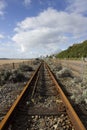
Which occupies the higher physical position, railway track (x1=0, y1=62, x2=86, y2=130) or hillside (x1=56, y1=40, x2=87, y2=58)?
hillside (x1=56, y1=40, x2=87, y2=58)

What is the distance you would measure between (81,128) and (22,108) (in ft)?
10.7

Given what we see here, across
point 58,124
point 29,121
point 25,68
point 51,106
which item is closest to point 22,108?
point 51,106

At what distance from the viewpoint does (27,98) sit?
33.3ft

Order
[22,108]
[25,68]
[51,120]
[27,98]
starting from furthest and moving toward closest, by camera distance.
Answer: [25,68] < [27,98] < [22,108] < [51,120]

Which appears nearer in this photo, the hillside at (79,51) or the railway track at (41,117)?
the railway track at (41,117)

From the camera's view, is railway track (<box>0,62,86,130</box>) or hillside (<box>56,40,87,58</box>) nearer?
railway track (<box>0,62,86,130</box>)

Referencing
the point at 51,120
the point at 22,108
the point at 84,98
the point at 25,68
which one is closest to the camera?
the point at 51,120

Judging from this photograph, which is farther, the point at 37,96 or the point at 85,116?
the point at 37,96

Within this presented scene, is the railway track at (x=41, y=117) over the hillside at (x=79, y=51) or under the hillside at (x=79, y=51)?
under

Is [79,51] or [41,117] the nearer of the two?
[41,117]

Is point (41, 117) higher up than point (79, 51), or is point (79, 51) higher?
point (79, 51)

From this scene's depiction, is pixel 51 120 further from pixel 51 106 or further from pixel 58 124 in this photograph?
pixel 51 106

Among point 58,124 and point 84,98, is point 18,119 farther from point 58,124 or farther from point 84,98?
point 84,98

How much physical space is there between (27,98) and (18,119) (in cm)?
326
